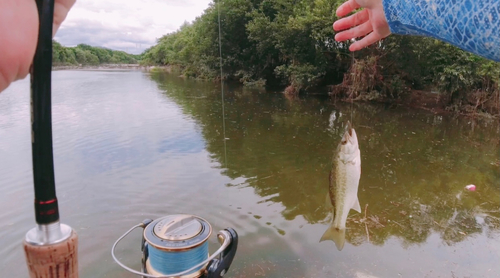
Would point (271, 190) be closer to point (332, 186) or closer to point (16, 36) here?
point (332, 186)

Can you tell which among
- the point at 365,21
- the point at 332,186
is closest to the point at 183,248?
the point at 332,186

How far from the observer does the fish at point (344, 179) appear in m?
2.32

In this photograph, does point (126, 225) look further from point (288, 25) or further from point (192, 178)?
point (288, 25)

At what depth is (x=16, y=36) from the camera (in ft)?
2.20

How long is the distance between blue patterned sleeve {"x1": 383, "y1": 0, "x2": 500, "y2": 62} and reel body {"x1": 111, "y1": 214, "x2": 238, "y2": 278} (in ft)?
6.12

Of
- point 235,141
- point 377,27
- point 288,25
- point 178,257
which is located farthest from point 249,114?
point 377,27

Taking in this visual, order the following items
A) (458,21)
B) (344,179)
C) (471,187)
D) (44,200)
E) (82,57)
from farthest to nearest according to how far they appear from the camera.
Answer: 1. (82,57)
2. (471,187)
3. (344,179)
4. (458,21)
5. (44,200)

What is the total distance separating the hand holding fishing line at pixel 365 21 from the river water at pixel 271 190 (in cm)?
273

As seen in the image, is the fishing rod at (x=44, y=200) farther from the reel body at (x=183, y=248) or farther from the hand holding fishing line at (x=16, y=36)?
the reel body at (x=183, y=248)

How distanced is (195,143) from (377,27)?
7.31 meters

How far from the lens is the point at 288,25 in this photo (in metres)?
17.7

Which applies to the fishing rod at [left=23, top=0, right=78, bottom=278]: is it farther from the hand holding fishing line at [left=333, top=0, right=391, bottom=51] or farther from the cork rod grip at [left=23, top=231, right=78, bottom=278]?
the hand holding fishing line at [left=333, top=0, right=391, bottom=51]

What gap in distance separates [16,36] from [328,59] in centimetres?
1888

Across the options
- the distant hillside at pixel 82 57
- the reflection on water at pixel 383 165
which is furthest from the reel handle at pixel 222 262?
the distant hillside at pixel 82 57
